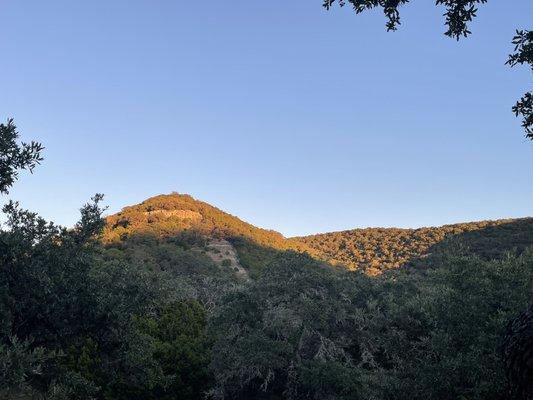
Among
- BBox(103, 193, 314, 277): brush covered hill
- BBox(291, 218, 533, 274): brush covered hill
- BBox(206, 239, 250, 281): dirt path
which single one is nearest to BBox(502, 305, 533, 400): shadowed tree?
BBox(291, 218, 533, 274): brush covered hill

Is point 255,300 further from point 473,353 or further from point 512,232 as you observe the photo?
point 512,232

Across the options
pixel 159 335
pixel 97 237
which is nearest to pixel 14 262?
pixel 97 237

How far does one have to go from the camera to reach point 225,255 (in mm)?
130250

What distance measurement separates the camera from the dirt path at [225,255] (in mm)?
118025

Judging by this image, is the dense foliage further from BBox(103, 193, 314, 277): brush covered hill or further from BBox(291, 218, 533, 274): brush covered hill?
BBox(103, 193, 314, 277): brush covered hill

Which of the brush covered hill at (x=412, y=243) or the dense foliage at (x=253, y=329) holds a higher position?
the brush covered hill at (x=412, y=243)

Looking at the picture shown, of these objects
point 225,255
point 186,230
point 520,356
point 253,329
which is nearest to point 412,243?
point 225,255

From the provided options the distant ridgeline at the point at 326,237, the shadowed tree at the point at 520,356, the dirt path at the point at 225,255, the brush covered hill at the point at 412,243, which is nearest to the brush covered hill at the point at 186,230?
the distant ridgeline at the point at 326,237

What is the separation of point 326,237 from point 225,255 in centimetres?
7119

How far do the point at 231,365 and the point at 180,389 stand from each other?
20.4ft

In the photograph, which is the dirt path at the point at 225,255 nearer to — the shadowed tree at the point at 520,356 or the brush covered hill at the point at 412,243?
the brush covered hill at the point at 412,243

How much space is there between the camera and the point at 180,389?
34.2 m

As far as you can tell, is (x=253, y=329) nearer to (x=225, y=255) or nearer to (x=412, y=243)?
(x=225, y=255)

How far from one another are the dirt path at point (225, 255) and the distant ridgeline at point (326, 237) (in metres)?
1.87
